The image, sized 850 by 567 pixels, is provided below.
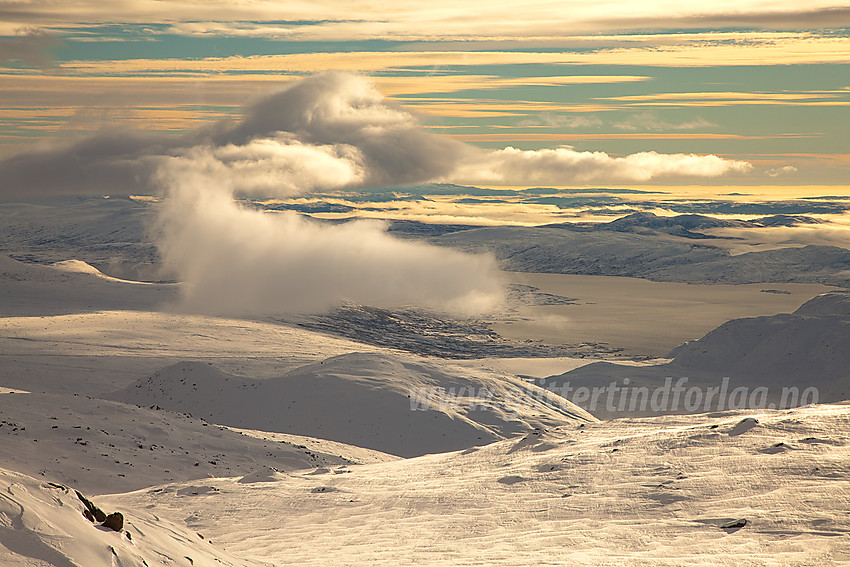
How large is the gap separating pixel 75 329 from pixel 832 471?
68.4 metres

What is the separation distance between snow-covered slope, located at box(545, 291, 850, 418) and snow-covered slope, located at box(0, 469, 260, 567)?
44.3 meters

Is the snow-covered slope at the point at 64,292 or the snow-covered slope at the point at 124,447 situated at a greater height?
the snow-covered slope at the point at 124,447

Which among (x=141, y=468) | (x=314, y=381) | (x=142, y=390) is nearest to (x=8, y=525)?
(x=141, y=468)

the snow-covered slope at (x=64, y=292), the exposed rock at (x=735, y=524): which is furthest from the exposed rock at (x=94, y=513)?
the snow-covered slope at (x=64, y=292)

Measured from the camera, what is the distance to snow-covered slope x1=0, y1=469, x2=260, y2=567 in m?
8.07

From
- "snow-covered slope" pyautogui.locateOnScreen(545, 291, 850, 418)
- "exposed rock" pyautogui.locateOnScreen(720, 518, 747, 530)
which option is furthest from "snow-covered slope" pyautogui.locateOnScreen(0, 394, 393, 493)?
"snow-covered slope" pyautogui.locateOnScreen(545, 291, 850, 418)

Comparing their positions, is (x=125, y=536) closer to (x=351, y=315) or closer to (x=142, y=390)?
(x=142, y=390)

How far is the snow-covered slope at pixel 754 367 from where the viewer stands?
5462cm

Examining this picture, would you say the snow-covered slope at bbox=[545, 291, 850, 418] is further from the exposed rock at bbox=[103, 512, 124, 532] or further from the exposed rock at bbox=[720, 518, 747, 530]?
the exposed rock at bbox=[103, 512, 124, 532]

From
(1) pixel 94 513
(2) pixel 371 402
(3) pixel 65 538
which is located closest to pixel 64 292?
(2) pixel 371 402

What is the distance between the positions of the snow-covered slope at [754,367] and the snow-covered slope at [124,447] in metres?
29.2

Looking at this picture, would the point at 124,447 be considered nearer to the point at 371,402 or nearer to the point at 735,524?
the point at 371,402

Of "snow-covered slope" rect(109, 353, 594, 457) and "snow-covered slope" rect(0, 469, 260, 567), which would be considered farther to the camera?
"snow-covered slope" rect(109, 353, 594, 457)

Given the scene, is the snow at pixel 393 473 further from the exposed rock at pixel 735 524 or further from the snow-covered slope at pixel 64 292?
the snow-covered slope at pixel 64 292
